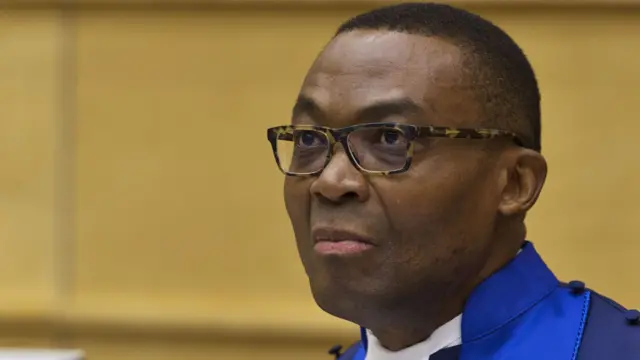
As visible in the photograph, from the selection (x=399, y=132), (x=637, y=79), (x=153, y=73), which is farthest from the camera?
(x=153, y=73)

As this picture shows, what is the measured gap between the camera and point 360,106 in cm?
100

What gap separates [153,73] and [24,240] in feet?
1.57

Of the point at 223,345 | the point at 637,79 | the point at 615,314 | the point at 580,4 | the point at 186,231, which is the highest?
the point at 580,4

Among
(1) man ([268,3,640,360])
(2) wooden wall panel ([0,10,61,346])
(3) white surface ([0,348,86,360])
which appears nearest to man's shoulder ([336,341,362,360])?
(1) man ([268,3,640,360])

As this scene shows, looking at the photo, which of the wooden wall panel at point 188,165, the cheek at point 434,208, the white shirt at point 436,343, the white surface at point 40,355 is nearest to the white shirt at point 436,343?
the white shirt at point 436,343

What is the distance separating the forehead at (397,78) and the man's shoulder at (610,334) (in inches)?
11.4

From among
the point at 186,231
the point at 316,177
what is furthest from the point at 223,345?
the point at 316,177

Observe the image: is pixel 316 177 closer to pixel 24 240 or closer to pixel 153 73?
pixel 153 73

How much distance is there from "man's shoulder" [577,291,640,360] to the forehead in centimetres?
29

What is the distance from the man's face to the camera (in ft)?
3.22

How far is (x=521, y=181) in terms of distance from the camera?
1.07 meters

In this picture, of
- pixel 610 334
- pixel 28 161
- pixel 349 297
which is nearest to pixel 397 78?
pixel 349 297

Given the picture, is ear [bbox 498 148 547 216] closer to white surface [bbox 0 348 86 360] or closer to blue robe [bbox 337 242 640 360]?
blue robe [bbox 337 242 640 360]

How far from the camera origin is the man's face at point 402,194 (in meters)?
0.98
